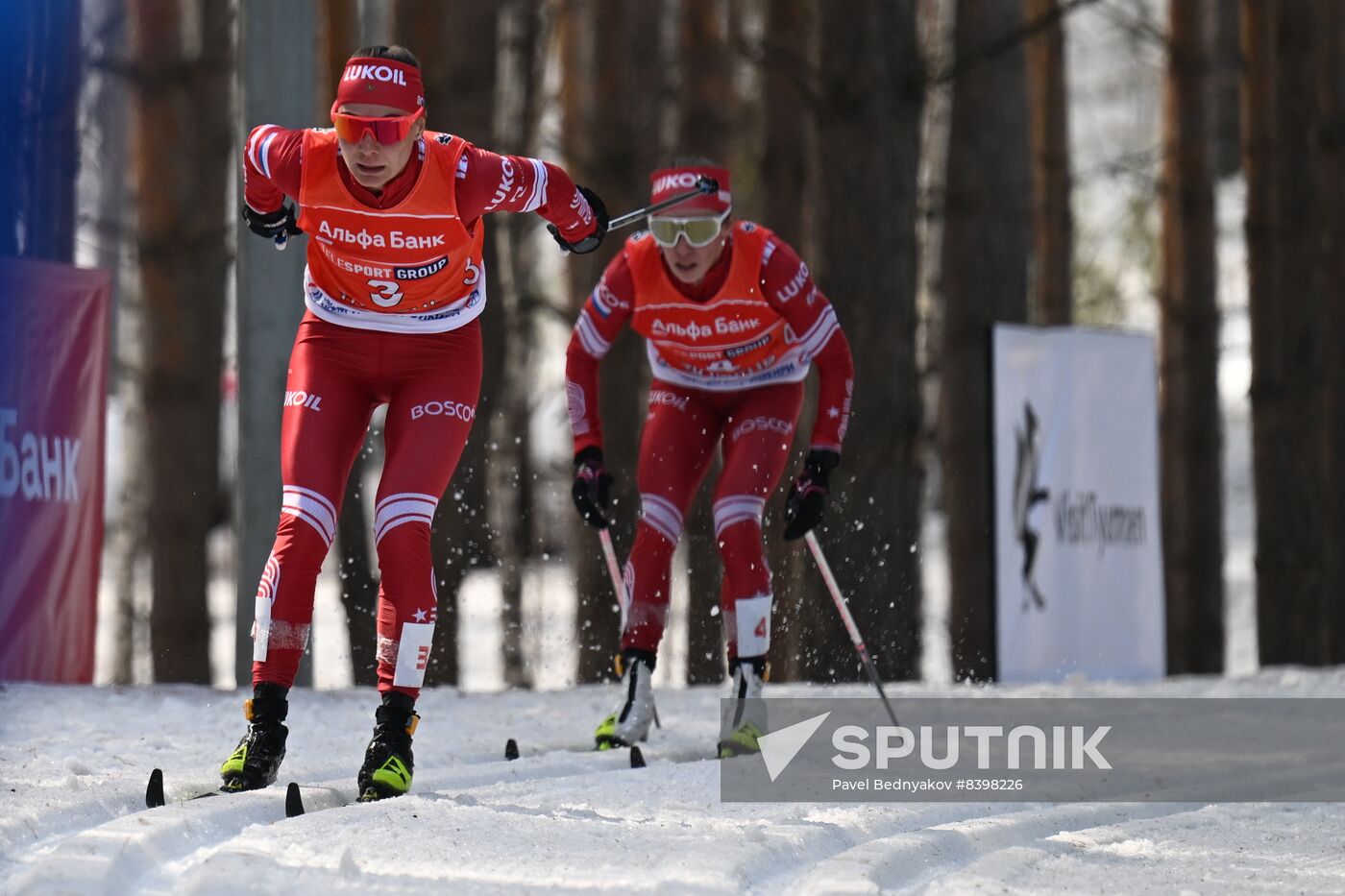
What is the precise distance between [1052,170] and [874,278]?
9189mm

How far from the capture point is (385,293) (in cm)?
573

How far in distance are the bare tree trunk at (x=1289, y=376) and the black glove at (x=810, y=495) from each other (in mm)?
8330

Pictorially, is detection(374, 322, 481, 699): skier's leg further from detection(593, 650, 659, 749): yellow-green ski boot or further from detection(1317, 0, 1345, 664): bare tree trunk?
detection(1317, 0, 1345, 664): bare tree trunk

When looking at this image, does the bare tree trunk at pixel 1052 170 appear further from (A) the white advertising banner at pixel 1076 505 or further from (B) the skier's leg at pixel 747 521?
(B) the skier's leg at pixel 747 521

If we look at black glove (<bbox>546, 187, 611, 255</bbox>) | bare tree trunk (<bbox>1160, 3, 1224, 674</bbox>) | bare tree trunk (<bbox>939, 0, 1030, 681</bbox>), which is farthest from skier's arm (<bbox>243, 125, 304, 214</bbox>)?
bare tree trunk (<bbox>1160, 3, 1224, 674</bbox>)

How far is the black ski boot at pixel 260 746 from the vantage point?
5270 millimetres

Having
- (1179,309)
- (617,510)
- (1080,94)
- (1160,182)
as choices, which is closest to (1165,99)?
(1160,182)

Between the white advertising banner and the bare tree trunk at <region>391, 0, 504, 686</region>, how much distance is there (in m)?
2.82

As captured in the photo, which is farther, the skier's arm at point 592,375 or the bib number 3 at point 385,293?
the skier's arm at point 592,375

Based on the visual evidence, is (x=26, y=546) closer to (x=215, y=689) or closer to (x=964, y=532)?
(x=215, y=689)

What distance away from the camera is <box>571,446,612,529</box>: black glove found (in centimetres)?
722

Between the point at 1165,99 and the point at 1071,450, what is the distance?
8.62 m

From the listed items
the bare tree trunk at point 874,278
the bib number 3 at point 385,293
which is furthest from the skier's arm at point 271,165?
the bare tree trunk at point 874,278

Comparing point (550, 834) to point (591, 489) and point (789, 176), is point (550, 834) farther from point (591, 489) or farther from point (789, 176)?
point (789, 176)
